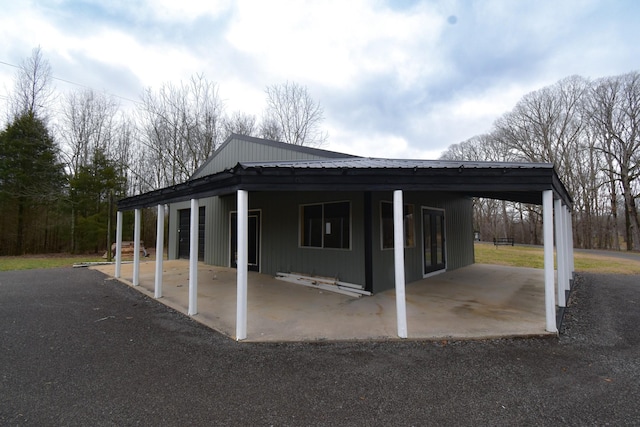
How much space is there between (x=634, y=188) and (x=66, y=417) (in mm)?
28193

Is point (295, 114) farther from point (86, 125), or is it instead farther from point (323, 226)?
point (323, 226)

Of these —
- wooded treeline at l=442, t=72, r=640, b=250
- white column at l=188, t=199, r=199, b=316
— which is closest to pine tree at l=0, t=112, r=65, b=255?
white column at l=188, t=199, r=199, b=316

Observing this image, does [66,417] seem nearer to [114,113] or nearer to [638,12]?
[638,12]

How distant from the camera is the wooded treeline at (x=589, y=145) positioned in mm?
18562

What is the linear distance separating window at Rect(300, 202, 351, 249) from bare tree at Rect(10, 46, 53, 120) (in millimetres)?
18299

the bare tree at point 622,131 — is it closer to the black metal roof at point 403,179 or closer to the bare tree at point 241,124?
the black metal roof at point 403,179

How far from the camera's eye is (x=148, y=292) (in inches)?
260

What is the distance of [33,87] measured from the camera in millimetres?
16875

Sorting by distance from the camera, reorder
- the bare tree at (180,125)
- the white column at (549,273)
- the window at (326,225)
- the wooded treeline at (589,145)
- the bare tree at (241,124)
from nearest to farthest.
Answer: the white column at (549,273), the window at (326,225), the bare tree at (180,125), the wooded treeline at (589,145), the bare tree at (241,124)

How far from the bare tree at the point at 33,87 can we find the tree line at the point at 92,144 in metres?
0.04

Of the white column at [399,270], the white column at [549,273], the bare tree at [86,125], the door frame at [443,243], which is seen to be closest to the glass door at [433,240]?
the door frame at [443,243]

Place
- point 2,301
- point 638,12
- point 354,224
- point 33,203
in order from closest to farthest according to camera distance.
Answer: point 2,301 → point 354,224 → point 638,12 → point 33,203

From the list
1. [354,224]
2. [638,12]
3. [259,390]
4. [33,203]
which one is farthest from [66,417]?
[33,203]

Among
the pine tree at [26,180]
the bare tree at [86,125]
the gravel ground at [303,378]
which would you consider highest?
the bare tree at [86,125]
